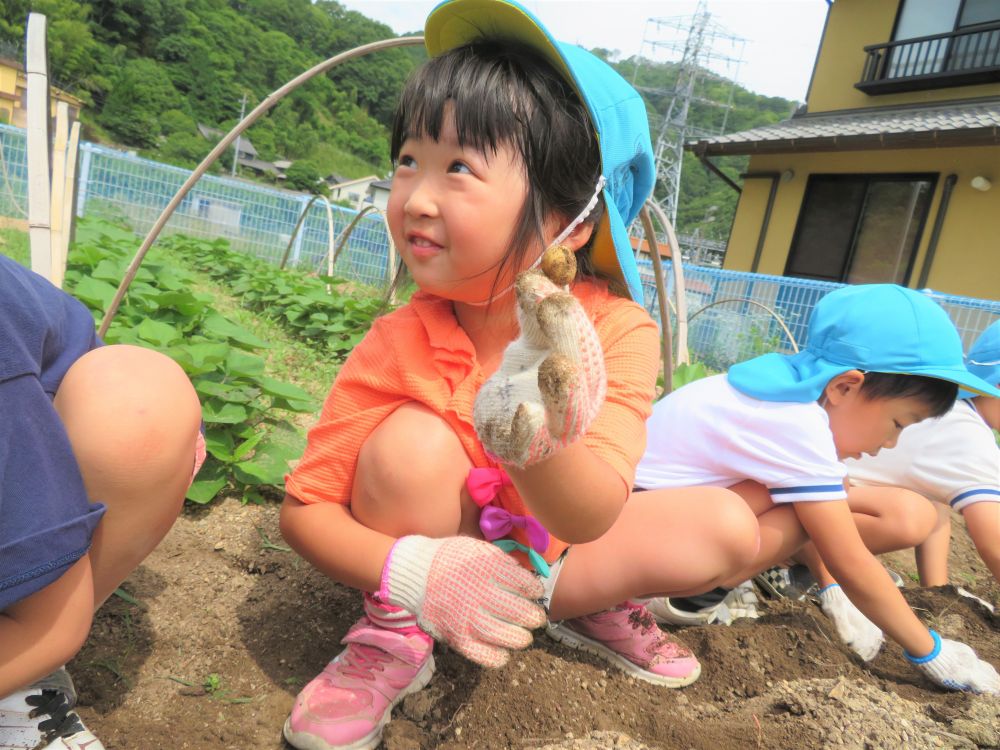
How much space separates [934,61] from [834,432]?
358 inches

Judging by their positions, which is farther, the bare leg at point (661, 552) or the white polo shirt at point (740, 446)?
the white polo shirt at point (740, 446)

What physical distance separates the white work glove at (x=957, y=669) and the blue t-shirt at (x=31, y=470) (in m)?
1.52

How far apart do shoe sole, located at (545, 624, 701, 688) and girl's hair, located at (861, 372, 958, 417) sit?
2.32ft

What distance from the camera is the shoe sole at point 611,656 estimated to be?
50.6 inches

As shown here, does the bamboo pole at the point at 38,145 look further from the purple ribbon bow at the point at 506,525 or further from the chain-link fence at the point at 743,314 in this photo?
the chain-link fence at the point at 743,314

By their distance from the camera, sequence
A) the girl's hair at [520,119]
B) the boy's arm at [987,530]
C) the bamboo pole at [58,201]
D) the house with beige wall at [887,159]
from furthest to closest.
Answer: the house with beige wall at [887,159] → the bamboo pole at [58,201] → the boy's arm at [987,530] → the girl's hair at [520,119]

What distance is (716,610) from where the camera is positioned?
5.19 feet

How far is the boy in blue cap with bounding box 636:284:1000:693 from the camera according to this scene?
54.4 inches

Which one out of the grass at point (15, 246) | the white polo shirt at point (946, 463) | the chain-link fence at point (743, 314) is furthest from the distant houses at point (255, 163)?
the white polo shirt at point (946, 463)

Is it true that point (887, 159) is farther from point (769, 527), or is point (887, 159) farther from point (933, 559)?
point (769, 527)

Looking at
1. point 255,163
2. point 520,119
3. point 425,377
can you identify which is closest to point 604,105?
point 520,119

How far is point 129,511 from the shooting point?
817mm

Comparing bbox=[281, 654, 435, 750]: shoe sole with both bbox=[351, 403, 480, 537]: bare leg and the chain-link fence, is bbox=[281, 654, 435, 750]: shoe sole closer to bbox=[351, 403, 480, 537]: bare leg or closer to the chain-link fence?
bbox=[351, 403, 480, 537]: bare leg

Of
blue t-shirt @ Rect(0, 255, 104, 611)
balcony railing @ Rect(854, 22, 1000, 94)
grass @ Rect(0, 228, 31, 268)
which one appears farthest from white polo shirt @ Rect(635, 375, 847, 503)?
balcony railing @ Rect(854, 22, 1000, 94)
